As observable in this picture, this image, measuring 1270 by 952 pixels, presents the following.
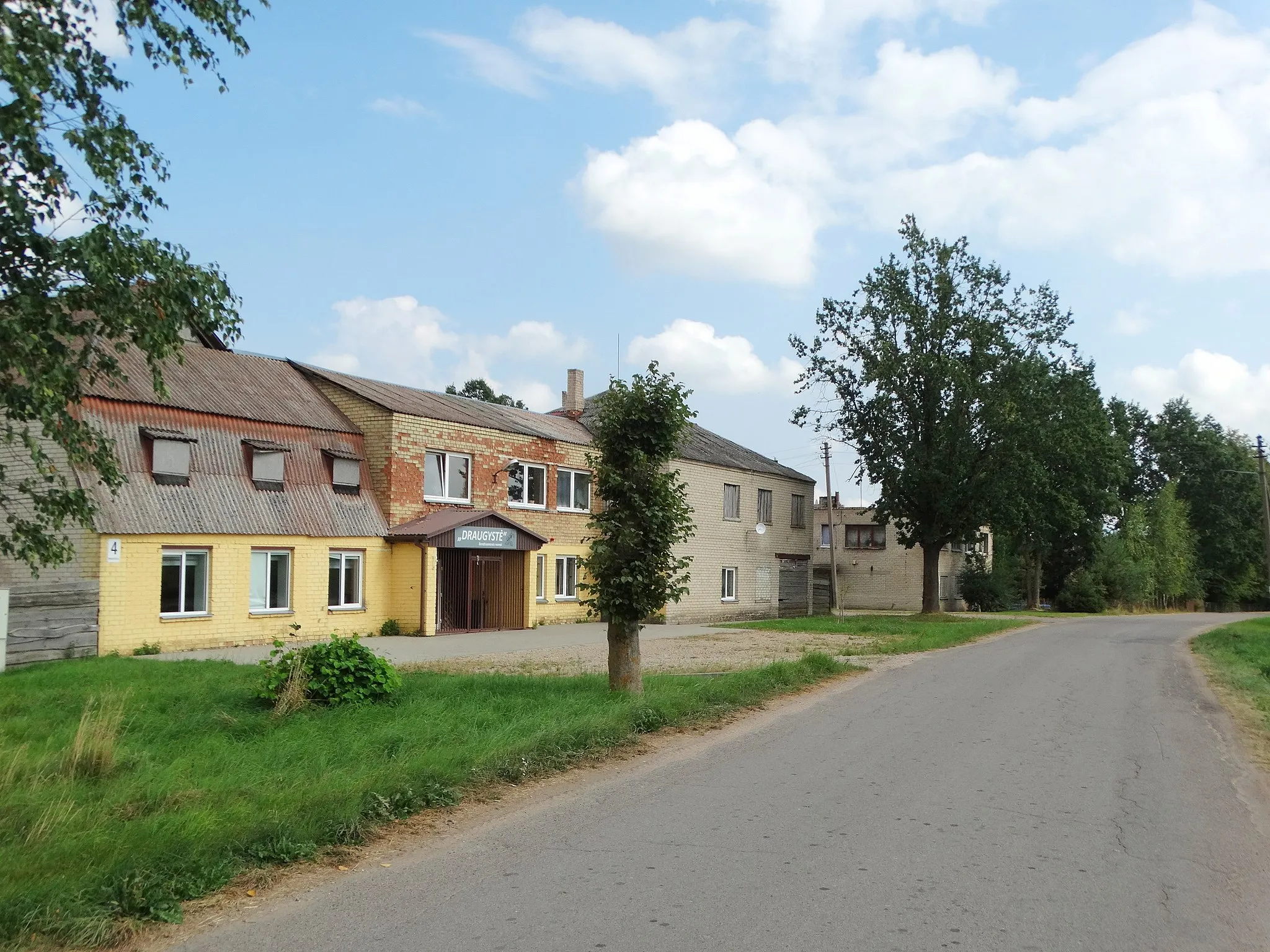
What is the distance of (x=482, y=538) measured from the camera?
2869 cm

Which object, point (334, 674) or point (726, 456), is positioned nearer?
point (334, 674)

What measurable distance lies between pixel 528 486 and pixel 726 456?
11.5 metres

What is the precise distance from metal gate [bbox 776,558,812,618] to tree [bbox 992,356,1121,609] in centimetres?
853

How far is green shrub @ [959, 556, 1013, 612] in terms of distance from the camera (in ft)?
190

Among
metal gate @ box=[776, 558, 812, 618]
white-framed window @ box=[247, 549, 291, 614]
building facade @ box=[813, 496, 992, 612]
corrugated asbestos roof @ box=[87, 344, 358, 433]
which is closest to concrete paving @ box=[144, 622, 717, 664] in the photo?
white-framed window @ box=[247, 549, 291, 614]

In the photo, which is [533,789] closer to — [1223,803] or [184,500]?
[1223,803]

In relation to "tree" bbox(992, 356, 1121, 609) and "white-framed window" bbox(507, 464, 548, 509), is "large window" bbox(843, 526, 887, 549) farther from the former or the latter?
"white-framed window" bbox(507, 464, 548, 509)

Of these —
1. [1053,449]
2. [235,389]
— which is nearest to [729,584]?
[1053,449]

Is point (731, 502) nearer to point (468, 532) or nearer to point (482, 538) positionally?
point (482, 538)

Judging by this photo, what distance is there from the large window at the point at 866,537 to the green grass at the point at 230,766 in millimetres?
44914

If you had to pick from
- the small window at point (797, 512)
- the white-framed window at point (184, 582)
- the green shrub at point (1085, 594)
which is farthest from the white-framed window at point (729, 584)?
the green shrub at point (1085, 594)

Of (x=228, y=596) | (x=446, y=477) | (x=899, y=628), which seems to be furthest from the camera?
(x=899, y=628)

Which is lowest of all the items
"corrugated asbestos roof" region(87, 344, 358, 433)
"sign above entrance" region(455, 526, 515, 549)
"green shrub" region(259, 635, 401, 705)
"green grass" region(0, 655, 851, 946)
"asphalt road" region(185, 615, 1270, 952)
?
"asphalt road" region(185, 615, 1270, 952)

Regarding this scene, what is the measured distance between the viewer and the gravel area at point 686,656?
1823cm
